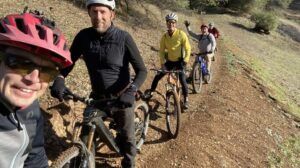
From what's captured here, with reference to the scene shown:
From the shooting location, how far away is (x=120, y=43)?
212 inches

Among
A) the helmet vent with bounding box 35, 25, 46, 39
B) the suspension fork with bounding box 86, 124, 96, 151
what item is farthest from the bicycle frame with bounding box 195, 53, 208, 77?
the helmet vent with bounding box 35, 25, 46, 39

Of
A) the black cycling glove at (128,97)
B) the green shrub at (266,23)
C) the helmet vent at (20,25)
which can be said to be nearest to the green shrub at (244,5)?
the green shrub at (266,23)

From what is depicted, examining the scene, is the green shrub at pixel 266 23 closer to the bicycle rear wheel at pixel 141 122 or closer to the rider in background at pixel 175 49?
the rider in background at pixel 175 49

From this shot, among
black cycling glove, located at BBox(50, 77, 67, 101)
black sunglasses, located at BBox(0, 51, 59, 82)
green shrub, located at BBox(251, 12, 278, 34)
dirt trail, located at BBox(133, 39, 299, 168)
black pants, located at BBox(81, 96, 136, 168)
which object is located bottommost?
green shrub, located at BBox(251, 12, 278, 34)

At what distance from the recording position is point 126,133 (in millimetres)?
6094

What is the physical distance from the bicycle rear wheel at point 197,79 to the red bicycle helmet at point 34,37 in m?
10.5

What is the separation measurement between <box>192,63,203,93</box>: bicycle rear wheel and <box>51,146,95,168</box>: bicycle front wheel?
26.4 feet

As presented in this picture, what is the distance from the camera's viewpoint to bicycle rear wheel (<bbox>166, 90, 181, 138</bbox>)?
29.1ft

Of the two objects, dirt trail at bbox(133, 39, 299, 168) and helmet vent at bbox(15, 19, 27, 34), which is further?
dirt trail at bbox(133, 39, 299, 168)

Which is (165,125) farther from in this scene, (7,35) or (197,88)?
(7,35)

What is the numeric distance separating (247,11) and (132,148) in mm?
46015

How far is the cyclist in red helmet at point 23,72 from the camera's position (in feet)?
7.59

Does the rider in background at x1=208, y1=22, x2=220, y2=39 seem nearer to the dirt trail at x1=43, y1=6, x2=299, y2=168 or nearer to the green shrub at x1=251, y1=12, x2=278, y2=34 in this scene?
the dirt trail at x1=43, y1=6, x2=299, y2=168

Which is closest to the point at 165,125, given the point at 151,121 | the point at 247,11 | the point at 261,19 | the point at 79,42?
the point at 151,121
